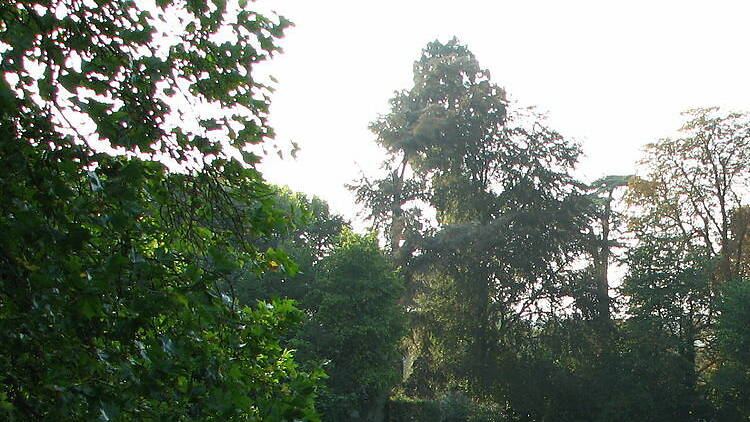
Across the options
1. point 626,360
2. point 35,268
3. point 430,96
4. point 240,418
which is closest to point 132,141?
point 35,268

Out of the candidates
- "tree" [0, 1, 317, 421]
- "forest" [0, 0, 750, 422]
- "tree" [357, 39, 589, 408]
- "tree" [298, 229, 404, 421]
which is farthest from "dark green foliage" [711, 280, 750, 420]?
"tree" [0, 1, 317, 421]

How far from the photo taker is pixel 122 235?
3170 mm

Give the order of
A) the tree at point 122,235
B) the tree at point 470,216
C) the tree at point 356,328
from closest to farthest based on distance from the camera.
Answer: the tree at point 122,235 < the tree at point 356,328 < the tree at point 470,216

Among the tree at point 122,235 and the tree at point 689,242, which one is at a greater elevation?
the tree at point 689,242

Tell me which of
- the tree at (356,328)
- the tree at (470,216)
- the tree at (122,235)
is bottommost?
the tree at (122,235)

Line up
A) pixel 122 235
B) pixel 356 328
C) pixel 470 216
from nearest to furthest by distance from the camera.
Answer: pixel 122 235, pixel 356 328, pixel 470 216

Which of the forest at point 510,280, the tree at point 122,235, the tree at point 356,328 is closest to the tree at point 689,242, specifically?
the forest at point 510,280

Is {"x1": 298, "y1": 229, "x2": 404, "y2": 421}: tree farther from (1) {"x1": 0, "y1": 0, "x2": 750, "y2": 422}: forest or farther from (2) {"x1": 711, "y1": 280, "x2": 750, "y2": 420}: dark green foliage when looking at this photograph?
(2) {"x1": 711, "y1": 280, "x2": 750, "y2": 420}: dark green foliage

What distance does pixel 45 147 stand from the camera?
3.26 metres

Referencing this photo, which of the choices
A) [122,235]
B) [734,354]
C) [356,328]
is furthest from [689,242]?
[122,235]

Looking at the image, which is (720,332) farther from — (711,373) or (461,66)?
(461,66)

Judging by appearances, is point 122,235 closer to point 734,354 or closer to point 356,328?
point 356,328

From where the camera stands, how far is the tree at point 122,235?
2.93 meters

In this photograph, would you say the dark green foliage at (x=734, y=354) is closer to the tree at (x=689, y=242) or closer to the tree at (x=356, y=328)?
the tree at (x=689, y=242)
